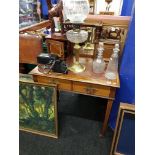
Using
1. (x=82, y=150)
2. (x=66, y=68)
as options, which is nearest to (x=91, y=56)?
(x=66, y=68)

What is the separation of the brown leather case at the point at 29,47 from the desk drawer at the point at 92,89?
61 cm

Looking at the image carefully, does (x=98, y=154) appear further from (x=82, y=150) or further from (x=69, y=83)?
(x=69, y=83)

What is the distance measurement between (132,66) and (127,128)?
48cm

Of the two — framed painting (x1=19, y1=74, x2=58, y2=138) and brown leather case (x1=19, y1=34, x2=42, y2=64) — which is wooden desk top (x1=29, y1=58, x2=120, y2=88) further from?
brown leather case (x1=19, y1=34, x2=42, y2=64)

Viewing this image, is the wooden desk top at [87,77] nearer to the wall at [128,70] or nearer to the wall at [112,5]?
the wall at [128,70]

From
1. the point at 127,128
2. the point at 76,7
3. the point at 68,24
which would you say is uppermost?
the point at 76,7

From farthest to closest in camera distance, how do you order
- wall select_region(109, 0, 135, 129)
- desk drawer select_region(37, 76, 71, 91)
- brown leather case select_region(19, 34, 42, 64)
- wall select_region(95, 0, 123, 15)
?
wall select_region(95, 0, 123, 15) → brown leather case select_region(19, 34, 42, 64) → desk drawer select_region(37, 76, 71, 91) → wall select_region(109, 0, 135, 129)

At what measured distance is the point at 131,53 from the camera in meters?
1.20

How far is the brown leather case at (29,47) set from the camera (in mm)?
1592

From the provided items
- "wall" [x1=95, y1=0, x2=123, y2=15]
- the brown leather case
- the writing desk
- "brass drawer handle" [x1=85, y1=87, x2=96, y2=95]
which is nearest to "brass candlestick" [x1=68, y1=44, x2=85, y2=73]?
the writing desk

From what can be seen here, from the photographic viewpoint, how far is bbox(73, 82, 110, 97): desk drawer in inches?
48.9

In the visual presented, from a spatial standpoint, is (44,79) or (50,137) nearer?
(44,79)
